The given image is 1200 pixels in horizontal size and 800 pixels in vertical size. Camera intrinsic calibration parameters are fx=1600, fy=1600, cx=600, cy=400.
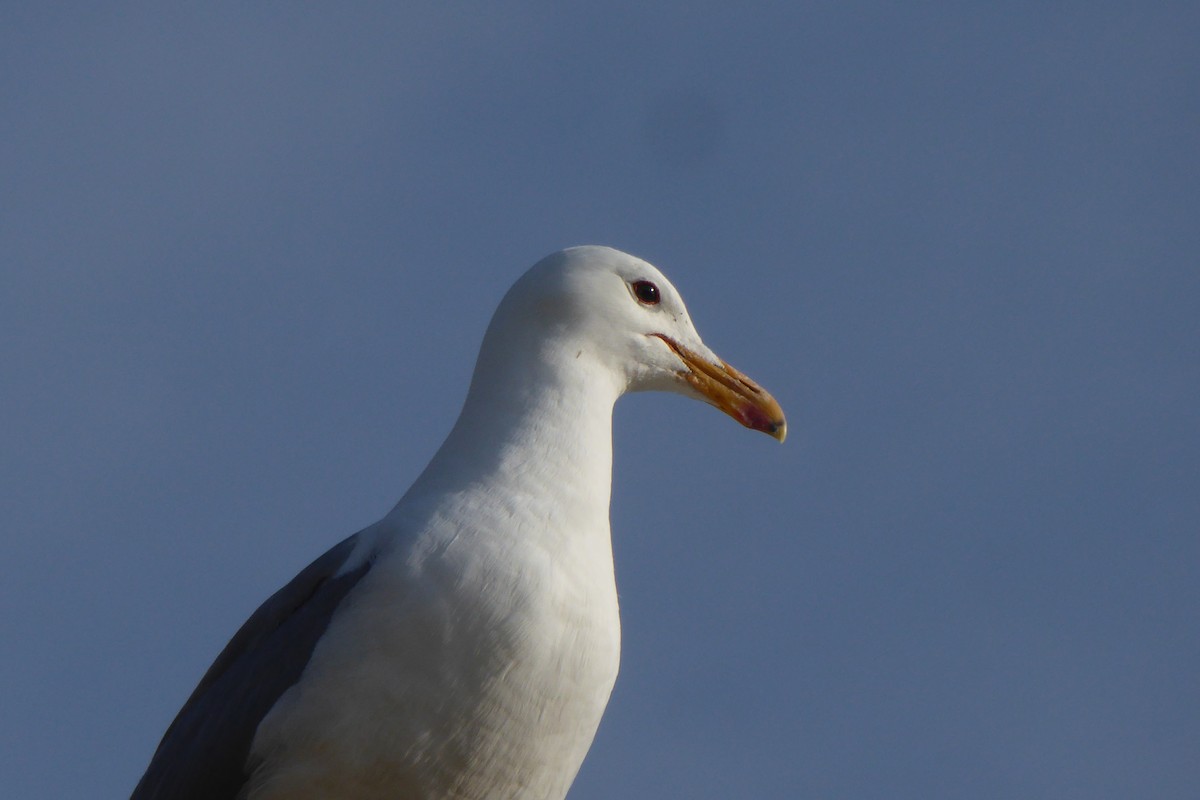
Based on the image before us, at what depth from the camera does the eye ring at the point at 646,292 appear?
7.39 meters

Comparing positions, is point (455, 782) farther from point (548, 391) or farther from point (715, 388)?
point (715, 388)

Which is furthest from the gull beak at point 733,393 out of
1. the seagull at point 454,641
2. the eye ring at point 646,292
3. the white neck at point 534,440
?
the seagull at point 454,641

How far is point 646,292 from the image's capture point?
743 centimetres

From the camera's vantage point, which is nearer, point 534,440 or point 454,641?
point 454,641

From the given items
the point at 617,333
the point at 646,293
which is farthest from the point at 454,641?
the point at 646,293

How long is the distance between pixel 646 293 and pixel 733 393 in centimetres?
65

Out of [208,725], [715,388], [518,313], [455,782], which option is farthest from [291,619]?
[715,388]

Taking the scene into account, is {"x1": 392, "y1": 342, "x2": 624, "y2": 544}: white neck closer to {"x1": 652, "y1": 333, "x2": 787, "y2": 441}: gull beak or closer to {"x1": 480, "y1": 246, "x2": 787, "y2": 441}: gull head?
{"x1": 480, "y1": 246, "x2": 787, "y2": 441}: gull head

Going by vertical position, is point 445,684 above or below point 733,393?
below

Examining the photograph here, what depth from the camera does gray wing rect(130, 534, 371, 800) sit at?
19.7 ft

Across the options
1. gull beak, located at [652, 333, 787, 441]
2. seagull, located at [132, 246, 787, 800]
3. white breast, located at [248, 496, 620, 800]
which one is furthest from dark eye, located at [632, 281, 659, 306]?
white breast, located at [248, 496, 620, 800]

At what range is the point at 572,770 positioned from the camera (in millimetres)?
6102

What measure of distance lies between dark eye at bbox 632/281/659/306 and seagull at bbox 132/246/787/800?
62 cm

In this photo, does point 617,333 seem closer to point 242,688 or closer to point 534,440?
point 534,440
